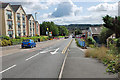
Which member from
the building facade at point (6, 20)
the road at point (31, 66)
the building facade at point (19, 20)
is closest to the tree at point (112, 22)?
the road at point (31, 66)

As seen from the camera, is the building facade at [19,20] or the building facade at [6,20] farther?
the building facade at [19,20]

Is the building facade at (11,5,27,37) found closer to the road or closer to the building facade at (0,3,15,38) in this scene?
the building facade at (0,3,15,38)

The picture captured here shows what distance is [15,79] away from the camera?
6277mm

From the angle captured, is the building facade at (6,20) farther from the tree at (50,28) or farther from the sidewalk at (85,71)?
the tree at (50,28)

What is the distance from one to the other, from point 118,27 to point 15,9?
144 feet

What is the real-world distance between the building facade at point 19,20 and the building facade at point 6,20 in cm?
408

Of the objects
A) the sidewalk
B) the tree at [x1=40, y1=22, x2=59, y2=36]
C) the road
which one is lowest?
the road

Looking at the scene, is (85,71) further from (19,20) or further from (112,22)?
(19,20)

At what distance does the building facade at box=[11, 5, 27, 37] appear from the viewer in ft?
177

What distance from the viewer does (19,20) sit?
56344 millimetres

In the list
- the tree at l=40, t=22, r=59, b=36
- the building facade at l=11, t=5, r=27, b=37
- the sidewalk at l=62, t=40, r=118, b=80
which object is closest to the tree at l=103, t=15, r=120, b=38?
the sidewalk at l=62, t=40, r=118, b=80

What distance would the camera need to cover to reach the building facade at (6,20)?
147 feet

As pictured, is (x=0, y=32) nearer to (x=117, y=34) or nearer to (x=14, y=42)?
(x=14, y=42)

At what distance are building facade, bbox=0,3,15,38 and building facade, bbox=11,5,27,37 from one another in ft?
13.4
